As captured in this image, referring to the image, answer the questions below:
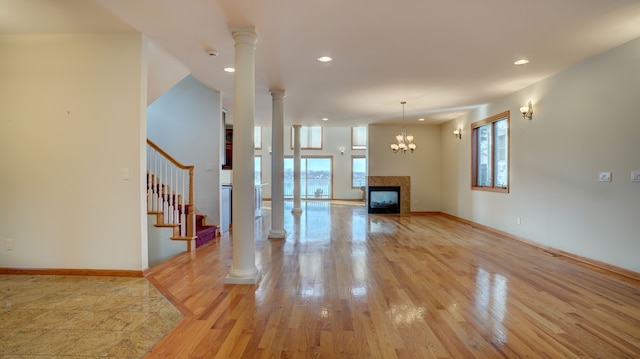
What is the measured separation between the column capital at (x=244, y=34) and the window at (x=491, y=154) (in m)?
5.33

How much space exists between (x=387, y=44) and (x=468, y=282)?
2881mm

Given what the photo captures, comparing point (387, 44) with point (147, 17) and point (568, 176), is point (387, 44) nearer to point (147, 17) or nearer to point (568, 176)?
point (147, 17)


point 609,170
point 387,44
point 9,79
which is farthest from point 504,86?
point 9,79

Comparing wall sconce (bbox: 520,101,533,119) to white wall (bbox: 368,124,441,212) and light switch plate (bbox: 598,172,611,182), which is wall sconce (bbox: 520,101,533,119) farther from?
white wall (bbox: 368,124,441,212)

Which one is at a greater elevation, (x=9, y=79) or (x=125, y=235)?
(x=9, y=79)

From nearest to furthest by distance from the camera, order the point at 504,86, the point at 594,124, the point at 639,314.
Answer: the point at 639,314
the point at 594,124
the point at 504,86

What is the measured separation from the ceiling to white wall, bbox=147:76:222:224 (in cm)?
99

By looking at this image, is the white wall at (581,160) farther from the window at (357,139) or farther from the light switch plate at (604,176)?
the window at (357,139)

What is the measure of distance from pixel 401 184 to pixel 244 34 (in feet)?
24.9

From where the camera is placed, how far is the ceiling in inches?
124

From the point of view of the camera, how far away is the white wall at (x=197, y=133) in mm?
6469

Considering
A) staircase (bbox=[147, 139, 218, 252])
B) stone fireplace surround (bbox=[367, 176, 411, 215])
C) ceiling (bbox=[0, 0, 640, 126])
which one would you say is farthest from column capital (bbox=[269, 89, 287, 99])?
stone fireplace surround (bbox=[367, 176, 411, 215])

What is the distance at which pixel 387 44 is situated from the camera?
4.02m

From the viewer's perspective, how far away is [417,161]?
10219 millimetres
